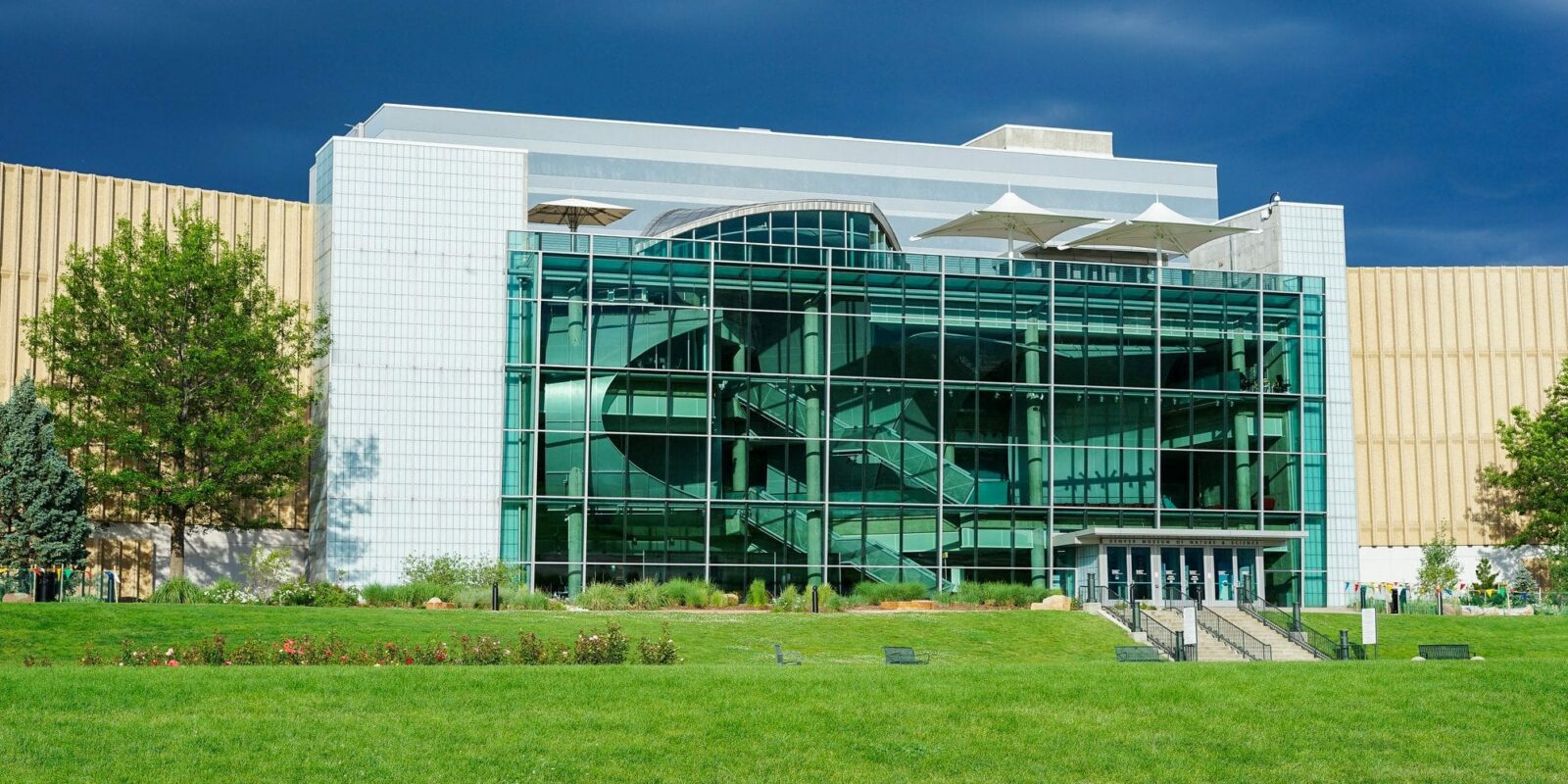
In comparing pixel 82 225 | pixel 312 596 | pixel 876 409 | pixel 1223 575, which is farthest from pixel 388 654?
pixel 1223 575

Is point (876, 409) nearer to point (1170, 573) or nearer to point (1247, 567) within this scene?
point (1170, 573)

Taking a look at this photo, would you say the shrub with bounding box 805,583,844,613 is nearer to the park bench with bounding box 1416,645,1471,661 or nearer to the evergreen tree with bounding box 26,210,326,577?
the evergreen tree with bounding box 26,210,326,577

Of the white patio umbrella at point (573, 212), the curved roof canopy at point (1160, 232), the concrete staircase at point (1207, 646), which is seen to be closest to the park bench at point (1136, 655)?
the concrete staircase at point (1207, 646)

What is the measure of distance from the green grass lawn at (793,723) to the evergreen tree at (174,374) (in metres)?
18.0

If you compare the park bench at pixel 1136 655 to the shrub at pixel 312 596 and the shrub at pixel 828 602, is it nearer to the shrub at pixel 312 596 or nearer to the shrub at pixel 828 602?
the shrub at pixel 828 602

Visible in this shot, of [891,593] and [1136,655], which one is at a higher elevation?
[891,593]

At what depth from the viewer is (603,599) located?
1730 inches

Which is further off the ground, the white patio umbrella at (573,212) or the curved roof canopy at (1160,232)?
the white patio umbrella at (573,212)

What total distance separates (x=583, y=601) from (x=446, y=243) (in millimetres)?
11751

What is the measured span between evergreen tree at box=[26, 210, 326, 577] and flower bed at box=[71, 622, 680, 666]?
1567 cm

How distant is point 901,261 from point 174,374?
2053cm

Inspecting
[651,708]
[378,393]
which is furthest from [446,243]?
[651,708]

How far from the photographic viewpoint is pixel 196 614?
108 feet

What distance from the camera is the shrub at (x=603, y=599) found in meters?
43.5
